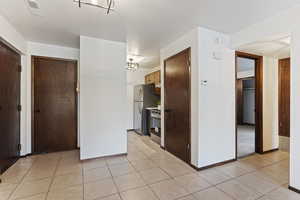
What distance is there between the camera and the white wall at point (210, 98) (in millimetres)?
2486

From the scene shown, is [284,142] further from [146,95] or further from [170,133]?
[146,95]

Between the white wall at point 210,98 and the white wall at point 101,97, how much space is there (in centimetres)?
144


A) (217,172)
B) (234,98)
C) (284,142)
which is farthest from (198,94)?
(284,142)

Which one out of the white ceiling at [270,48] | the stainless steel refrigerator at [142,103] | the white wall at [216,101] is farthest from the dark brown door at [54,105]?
the white ceiling at [270,48]

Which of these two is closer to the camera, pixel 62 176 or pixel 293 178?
pixel 293 178

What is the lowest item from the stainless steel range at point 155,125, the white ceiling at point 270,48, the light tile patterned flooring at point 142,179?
the light tile patterned flooring at point 142,179

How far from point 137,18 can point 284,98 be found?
3921 mm

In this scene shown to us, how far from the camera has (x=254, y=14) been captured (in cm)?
210

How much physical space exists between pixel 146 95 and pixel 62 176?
328 centimetres

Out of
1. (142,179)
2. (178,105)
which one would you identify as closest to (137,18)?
(178,105)

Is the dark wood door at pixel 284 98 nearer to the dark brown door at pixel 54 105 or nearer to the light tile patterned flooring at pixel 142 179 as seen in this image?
the light tile patterned flooring at pixel 142 179

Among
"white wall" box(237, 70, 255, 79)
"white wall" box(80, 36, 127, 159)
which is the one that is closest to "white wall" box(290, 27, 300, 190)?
"white wall" box(80, 36, 127, 159)

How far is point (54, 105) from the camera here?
340cm

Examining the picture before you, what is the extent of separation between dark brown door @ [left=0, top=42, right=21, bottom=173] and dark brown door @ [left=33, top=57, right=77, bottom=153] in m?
0.38
